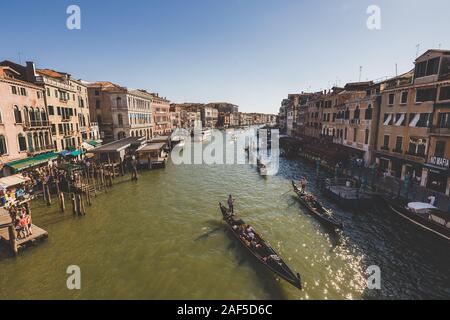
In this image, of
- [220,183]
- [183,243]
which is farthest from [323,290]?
[220,183]

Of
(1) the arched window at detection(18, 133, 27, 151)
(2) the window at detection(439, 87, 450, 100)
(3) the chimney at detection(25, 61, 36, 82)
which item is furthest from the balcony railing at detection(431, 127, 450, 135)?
(3) the chimney at detection(25, 61, 36, 82)

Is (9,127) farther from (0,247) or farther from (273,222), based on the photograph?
(273,222)

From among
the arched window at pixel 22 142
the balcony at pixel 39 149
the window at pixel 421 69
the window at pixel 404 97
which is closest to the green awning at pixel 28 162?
the balcony at pixel 39 149

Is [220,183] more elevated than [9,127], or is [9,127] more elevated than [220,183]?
[9,127]

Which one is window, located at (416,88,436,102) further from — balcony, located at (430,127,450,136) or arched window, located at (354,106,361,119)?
arched window, located at (354,106,361,119)

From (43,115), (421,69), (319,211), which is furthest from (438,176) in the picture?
(43,115)

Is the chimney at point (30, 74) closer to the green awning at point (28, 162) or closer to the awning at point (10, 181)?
the green awning at point (28, 162)
